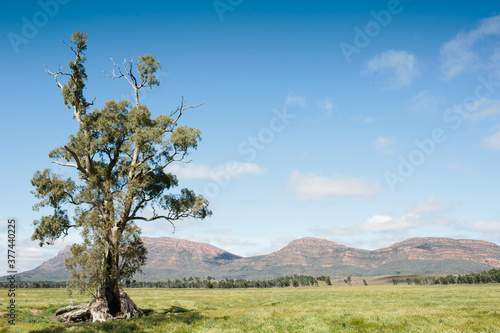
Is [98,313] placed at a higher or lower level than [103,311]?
lower

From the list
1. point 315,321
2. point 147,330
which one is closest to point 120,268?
point 147,330

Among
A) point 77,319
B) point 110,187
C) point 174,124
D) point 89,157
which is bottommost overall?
point 77,319

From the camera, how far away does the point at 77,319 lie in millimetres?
30188

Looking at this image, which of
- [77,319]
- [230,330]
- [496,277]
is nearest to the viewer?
[230,330]

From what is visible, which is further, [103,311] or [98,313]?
[103,311]

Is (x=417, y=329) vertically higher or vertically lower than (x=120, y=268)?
lower

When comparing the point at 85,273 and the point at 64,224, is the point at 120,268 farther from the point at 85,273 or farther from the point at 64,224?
the point at 64,224

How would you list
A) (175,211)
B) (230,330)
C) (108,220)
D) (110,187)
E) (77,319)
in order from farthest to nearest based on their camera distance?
(175,211) → (110,187) → (108,220) → (77,319) → (230,330)

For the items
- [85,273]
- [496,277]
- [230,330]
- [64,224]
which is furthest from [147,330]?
Answer: [496,277]

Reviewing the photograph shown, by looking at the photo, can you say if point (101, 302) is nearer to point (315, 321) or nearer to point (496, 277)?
point (315, 321)

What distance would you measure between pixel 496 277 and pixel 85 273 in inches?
9084

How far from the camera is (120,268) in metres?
34.5

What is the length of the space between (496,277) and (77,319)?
230 m

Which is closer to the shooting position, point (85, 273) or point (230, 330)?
point (230, 330)
